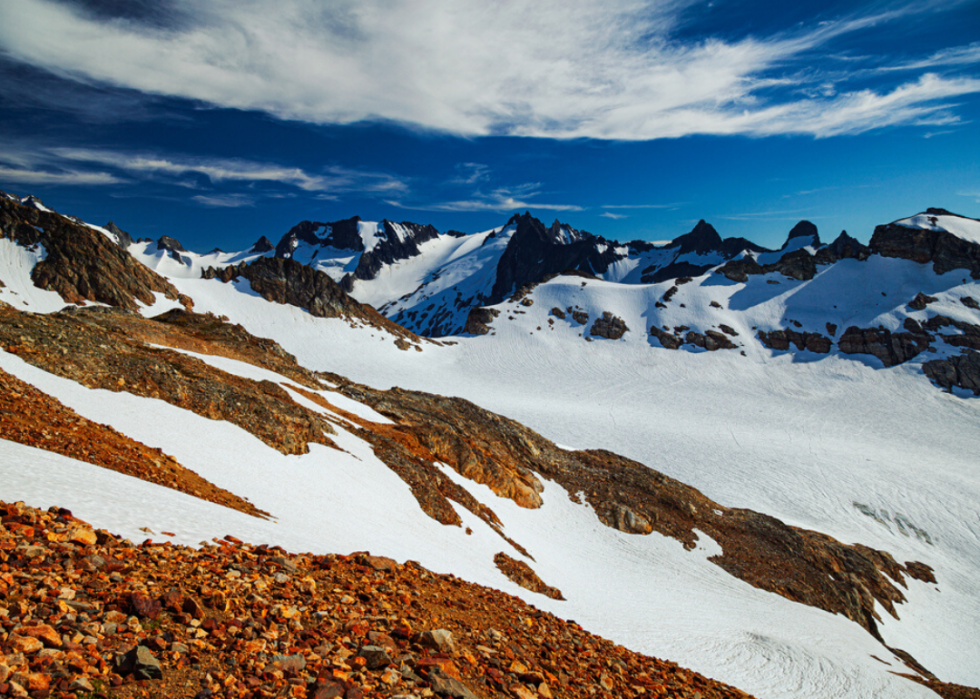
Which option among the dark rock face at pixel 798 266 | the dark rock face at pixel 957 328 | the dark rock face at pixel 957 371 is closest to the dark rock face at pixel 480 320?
the dark rock face at pixel 798 266

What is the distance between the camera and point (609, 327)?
109 m

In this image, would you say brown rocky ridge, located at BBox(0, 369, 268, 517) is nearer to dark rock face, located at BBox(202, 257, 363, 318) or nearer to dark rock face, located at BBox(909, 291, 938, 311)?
dark rock face, located at BBox(202, 257, 363, 318)

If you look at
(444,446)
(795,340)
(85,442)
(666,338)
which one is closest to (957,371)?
(795,340)

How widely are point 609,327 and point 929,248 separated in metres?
80.9

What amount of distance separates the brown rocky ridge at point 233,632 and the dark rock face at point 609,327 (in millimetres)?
101196

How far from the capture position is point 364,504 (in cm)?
1786

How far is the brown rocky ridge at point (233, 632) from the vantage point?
177 inches

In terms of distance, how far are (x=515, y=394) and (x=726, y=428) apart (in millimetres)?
33328

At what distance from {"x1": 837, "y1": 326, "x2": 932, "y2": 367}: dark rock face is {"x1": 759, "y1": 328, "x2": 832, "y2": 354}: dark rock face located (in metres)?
3.33

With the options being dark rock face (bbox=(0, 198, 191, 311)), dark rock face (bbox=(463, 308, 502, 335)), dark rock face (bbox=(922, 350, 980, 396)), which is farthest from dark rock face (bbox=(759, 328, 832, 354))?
dark rock face (bbox=(0, 198, 191, 311))

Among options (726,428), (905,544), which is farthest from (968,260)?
(905,544)

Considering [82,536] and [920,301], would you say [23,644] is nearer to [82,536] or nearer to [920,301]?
[82,536]

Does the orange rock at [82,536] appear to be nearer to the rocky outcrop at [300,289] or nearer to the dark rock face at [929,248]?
the rocky outcrop at [300,289]

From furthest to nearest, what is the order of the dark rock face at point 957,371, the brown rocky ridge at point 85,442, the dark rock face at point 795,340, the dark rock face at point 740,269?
the dark rock face at point 740,269 → the dark rock face at point 795,340 → the dark rock face at point 957,371 → the brown rocky ridge at point 85,442
